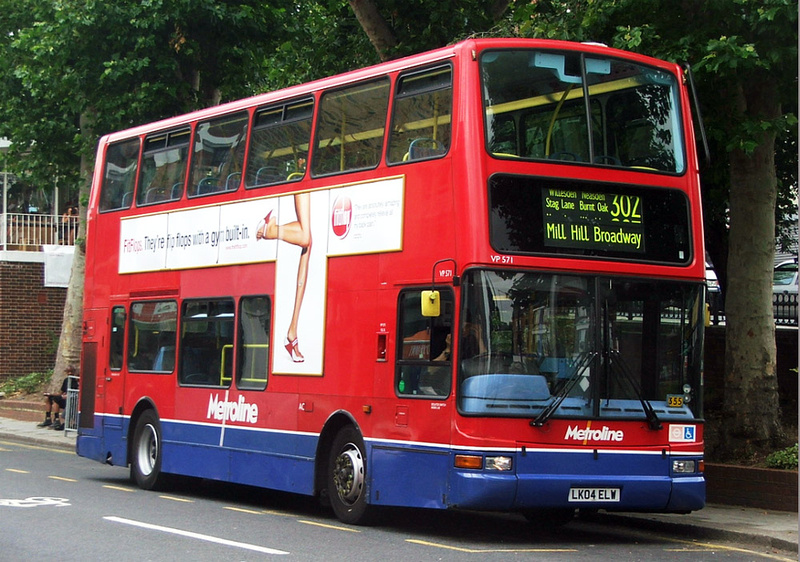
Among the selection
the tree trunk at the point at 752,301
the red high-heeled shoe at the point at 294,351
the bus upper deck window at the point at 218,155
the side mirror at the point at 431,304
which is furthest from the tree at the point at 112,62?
the side mirror at the point at 431,304

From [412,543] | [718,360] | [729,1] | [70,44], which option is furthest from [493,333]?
[70,44]

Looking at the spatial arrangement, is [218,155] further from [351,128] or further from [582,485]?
[582,485]

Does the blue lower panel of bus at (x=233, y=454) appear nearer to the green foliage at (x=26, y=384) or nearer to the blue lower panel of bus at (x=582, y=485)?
the blue lower panel of bus at (x=582, y=485)

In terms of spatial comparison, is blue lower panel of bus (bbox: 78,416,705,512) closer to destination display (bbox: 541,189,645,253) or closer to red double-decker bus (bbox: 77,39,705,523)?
red double-decker bus (bbox: 77,39,705,523)

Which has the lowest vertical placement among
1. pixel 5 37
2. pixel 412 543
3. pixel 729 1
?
pixel 412 543

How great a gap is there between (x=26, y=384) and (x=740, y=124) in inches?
932

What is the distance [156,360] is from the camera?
1669 cm

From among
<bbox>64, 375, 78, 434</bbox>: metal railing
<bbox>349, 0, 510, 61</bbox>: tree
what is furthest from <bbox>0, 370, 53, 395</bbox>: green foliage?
<bbox>349, 0, 510, 61</bbox>: tree

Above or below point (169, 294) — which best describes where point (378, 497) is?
below

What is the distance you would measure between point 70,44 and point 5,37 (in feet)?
13.8

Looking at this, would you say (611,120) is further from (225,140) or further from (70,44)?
(70,44)

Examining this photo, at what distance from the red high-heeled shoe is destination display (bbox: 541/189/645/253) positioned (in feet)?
11.6

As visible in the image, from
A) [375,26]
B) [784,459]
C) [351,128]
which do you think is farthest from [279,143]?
[784,459]

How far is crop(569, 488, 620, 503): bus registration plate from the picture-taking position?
36.7 ft
